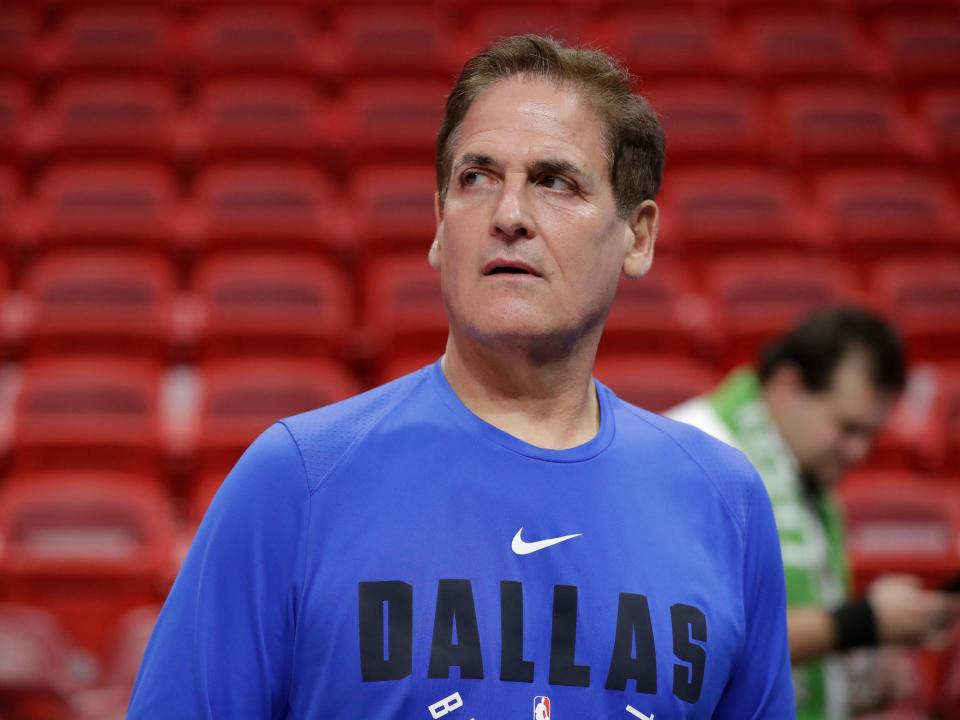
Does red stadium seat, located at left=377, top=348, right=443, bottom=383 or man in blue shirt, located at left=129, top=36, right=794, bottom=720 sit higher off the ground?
red stadium seat, located at left=377, top=348, right=443, bottom=383

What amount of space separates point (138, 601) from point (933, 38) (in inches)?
174

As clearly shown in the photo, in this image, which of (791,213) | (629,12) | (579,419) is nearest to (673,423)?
(579,419)

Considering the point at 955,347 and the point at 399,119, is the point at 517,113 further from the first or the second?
the point at 399,119

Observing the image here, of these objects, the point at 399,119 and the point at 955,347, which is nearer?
the point at 955,347

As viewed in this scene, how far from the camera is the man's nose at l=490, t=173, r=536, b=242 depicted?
939 millimetres

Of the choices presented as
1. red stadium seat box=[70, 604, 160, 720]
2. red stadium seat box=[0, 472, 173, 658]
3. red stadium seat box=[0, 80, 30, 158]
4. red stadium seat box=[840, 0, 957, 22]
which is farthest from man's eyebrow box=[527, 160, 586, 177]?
red stadium seat box=[840, 0, 957, 22]

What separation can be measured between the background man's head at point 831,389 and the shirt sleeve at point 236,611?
1112mm

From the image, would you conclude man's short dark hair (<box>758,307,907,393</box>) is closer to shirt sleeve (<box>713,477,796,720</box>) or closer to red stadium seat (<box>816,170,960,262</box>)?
shirt sleeve (<box>713,477,796,720</box>)

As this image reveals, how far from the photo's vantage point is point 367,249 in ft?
12.9

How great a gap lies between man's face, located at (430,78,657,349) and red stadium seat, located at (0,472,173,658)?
1.84 metres

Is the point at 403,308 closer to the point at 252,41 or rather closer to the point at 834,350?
the point at 834,350

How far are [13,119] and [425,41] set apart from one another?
1678 millimetres

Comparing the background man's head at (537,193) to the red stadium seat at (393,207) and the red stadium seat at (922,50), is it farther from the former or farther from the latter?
the red stadium seat at (922,50)

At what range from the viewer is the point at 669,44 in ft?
16.9
